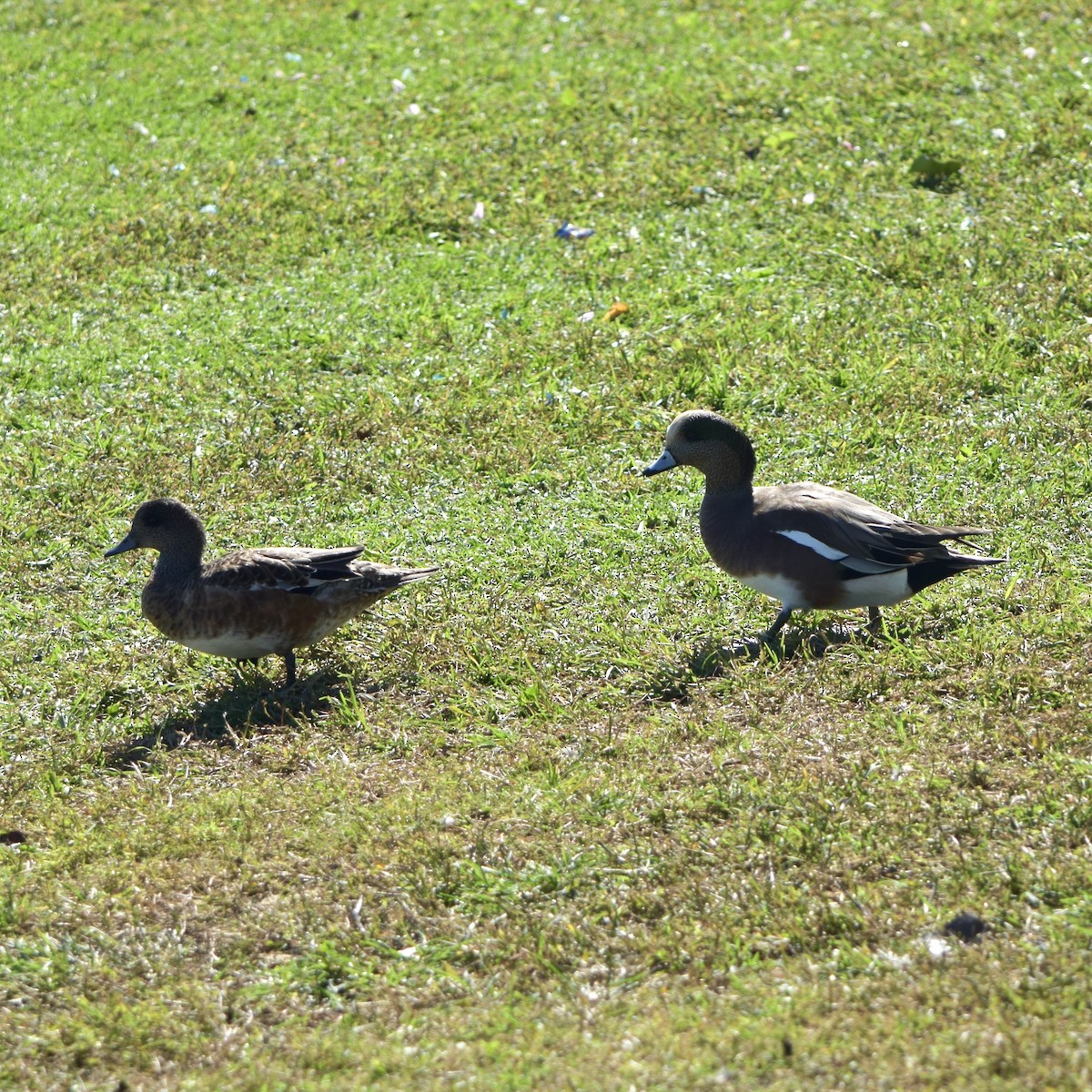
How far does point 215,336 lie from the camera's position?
27.6 feet

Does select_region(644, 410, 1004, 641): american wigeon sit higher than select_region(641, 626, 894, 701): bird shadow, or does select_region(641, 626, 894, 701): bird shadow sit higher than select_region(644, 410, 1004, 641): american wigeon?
select_region(644, 410, 1004, 641): american wigeon

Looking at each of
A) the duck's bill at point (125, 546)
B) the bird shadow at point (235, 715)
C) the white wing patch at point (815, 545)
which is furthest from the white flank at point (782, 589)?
the duck's bill at point (125, 546)

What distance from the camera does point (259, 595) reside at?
539 cm

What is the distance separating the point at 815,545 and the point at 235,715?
7.10 ft

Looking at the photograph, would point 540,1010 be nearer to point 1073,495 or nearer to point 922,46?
point 1073,495

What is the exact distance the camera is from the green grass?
3.67 metres

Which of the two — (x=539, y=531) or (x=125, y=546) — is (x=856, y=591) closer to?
(x=539, y=531)

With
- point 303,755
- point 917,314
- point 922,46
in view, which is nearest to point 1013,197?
point 917,314

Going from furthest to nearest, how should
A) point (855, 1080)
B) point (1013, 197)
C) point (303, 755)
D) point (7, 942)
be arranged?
point (1013, 197)
point (303, 755)
point (7, 942)
point (855, 1080)

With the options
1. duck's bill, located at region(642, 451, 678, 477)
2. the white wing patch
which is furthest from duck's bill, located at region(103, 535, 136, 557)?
the white wing patch

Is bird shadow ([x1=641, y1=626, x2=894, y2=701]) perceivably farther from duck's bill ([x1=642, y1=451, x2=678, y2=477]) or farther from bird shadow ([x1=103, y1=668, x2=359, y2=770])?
bird shadow ([x1=103, y1=668, x2=359, y2=770])

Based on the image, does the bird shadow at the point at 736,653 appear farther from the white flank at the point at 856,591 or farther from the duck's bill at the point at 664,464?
the duck's bill at the point at 664,464

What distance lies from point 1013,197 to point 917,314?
65.0 inches

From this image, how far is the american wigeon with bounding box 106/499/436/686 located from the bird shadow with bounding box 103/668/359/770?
4.4 inches
